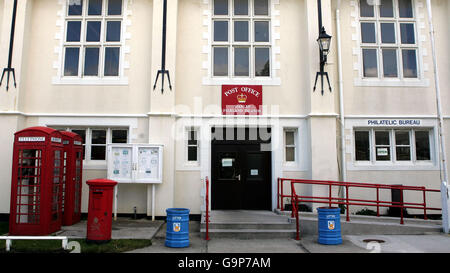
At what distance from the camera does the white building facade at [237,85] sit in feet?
34.2

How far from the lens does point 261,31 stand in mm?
11156

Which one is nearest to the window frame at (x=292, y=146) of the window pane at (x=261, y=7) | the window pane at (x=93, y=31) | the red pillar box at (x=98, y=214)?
the window pane at (x=261, y=7)

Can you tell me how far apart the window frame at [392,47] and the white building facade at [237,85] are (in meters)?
0.04

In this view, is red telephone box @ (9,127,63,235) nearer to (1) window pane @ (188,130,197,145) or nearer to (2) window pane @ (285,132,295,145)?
(1) window pane @ (188,130,197,145)

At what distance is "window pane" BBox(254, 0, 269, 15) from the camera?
36.8 ft

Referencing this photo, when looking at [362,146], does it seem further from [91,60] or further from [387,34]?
[91,60]

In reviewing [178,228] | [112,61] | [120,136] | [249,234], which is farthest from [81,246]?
[112,61]

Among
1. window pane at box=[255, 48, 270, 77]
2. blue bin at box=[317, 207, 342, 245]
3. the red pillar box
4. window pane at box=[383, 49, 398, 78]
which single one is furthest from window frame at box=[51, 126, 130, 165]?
window pane at box=[383, 49, 398, 78]

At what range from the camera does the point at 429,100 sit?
1084 cm

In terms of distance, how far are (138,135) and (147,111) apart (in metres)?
0.79

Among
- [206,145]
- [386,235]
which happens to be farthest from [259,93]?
[386,235]

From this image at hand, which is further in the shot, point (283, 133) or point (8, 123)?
point (283, 133)

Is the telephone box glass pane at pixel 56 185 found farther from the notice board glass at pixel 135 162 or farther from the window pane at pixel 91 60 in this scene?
the window pane at pixel 91 60
